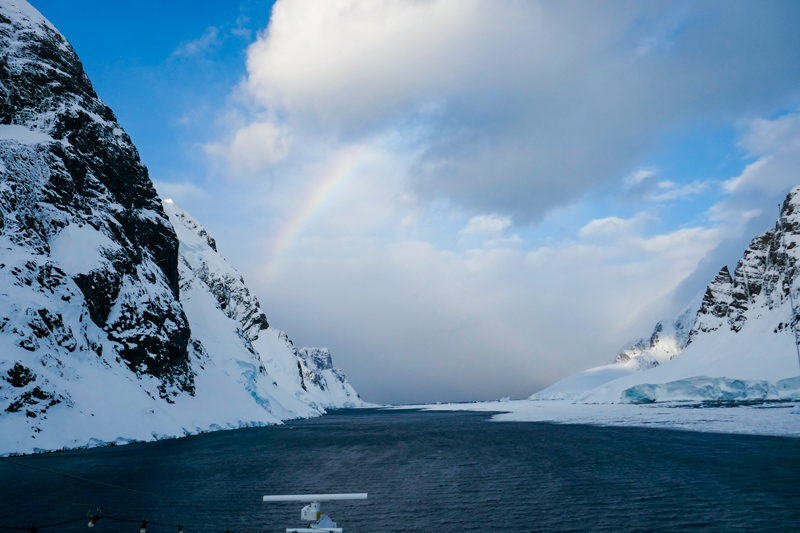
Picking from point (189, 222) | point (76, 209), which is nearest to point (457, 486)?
point (76, 209)

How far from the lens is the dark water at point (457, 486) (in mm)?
22047

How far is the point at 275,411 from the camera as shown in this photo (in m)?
125

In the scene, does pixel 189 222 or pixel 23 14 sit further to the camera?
pixel 189 222

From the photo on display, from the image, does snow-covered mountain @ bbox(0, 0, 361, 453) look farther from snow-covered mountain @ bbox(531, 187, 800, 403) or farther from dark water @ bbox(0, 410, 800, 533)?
snow-covered mountain @ bbox(531, 187, 800, 403)

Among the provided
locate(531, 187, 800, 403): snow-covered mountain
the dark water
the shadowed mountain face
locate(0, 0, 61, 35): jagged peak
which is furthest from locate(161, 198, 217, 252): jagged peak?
locate(531, 187, 800, 403): snow-covered mountain

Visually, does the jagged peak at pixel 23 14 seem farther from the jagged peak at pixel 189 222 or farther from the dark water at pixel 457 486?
the jagged peak at pixel 189 222

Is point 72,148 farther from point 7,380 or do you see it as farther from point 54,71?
point 7,380

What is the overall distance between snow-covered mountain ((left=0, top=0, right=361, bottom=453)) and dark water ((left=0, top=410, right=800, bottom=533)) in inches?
288

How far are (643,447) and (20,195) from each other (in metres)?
79.3

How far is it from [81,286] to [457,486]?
187ft

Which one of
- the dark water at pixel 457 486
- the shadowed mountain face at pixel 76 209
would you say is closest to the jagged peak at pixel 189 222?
the shadowed mountain face at pixel 76 209

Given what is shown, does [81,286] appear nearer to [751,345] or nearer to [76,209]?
[76,209]

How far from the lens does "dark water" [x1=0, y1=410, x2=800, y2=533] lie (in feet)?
72.3

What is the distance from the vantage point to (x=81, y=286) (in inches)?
2457
